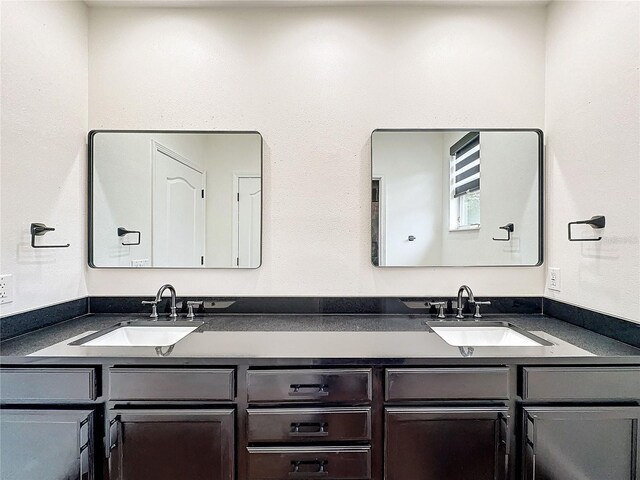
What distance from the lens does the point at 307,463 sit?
132cm

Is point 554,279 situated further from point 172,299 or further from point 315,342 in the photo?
point 172,299

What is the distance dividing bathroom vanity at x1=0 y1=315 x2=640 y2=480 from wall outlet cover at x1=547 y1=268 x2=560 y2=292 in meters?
0.61

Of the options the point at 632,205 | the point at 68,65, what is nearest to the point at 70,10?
the point at 68,65

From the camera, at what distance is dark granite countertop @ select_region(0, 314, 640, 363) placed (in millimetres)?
1332

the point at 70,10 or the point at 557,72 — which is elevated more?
the point at 70,10

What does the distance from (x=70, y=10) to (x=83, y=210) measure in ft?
3.49

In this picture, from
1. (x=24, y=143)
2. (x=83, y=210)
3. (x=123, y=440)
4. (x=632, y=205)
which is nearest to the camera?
(x=123, y=440)

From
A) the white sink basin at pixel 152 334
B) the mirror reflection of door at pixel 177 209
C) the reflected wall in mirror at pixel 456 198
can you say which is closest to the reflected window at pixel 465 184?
the reflected wall in mirror at pixel 456 198

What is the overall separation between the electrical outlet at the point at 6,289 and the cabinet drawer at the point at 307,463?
1203 mm

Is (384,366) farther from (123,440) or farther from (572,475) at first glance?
(123,440)

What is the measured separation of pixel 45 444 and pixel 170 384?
0.51 meters

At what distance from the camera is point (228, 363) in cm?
132

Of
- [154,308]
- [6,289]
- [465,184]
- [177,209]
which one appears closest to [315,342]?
[154,308]

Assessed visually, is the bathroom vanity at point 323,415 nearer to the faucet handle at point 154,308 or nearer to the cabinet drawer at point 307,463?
the cabinet drawer at point 307,463
